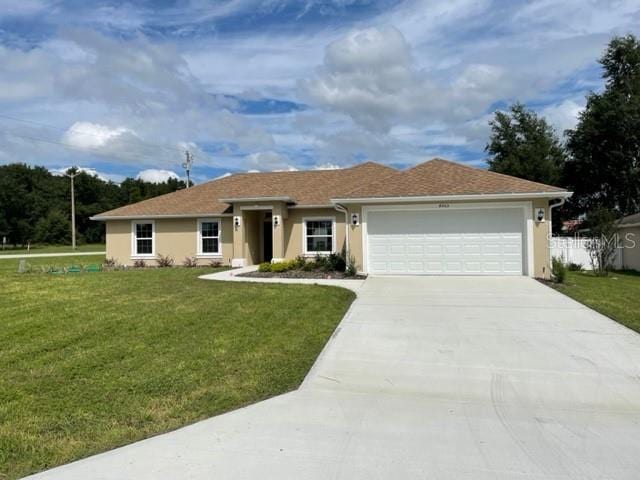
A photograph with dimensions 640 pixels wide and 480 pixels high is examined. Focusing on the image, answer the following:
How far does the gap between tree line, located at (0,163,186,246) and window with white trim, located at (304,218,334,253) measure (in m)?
57.3

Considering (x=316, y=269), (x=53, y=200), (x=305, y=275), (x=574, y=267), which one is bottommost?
(x=574, y=267)

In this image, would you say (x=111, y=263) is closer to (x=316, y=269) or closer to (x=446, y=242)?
(x=316, y=269)

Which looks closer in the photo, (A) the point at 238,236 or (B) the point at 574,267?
(A) the point at 238,236

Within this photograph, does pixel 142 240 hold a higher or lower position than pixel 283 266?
higher

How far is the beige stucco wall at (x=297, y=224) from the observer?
2202cm

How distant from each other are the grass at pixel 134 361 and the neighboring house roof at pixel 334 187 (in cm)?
671

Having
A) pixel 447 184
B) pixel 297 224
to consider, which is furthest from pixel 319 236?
pixel 447 184

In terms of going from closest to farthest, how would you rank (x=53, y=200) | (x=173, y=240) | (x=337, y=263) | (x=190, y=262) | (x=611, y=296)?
(x=611, y=296), (x=337, y=263), (x=190, y=262), (x=173, y=240), (x=53, y=200)

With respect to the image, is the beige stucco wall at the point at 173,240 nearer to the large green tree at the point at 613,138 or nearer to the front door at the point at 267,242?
the front door at the point at 267,242

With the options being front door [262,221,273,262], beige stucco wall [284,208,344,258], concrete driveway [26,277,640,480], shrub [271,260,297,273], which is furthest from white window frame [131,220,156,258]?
concrete driveway [26,277,640,480]

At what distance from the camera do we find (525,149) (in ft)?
134

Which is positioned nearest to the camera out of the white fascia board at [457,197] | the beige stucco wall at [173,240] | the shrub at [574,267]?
the white fascia board at [457,197]

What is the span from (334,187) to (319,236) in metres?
2.97

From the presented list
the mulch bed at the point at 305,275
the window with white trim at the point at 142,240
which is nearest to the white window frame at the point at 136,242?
the window with white trim at the point at 142,240
